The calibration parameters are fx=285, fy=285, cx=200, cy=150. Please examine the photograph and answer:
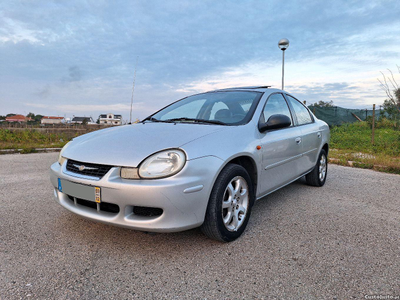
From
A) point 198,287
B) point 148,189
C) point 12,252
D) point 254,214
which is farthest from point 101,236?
point 254,214

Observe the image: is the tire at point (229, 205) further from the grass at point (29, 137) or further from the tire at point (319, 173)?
the grass at point (29, 137)

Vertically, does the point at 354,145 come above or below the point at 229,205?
above

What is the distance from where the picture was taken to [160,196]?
77.4 inches

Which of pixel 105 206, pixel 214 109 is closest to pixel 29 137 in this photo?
pixel 214 109

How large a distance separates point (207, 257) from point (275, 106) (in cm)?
198

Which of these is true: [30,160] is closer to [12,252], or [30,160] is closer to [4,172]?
[4,172]

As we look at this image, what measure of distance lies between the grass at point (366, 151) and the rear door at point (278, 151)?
140 inches

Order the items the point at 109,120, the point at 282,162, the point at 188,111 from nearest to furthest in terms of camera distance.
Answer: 1. the point at 282,162
2. the point at 188,111
3. the point at 109,120

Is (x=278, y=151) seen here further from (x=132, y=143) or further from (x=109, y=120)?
(x=109, y=120)

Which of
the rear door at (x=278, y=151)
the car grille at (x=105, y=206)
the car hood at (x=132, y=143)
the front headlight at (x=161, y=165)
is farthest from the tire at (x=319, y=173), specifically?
the car grille at (x=105, y=206)

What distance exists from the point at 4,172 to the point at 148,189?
15.2ft

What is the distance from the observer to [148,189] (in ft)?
6.44

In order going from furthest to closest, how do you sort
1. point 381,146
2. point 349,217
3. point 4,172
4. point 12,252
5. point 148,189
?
point 381,146 → point 4,172 → point 349,217 → point 12,252 → point 148,189

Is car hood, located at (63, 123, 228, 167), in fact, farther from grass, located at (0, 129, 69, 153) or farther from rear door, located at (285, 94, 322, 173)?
grass, located at (0, 129, 69, 153)
